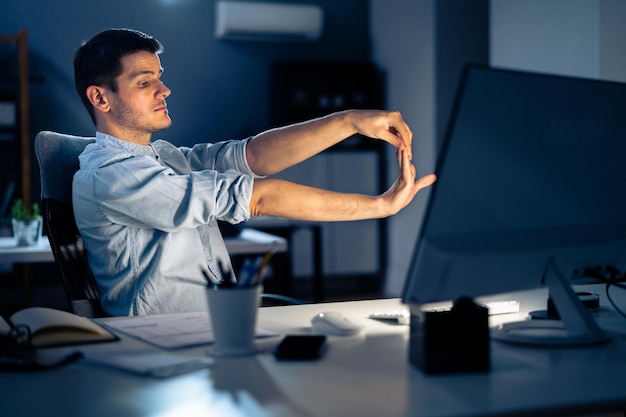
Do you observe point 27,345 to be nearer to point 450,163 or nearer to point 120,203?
point 120,203

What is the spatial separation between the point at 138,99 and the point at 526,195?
1094 millimetres

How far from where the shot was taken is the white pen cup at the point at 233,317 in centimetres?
109

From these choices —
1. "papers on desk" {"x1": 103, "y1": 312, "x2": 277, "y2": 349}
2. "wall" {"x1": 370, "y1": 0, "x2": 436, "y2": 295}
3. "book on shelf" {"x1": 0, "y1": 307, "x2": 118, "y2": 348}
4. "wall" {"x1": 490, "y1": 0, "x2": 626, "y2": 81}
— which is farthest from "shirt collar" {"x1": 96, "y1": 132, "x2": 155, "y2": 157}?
"wall" {"x1": 370, "y1": 0, "x2": 436, "y2": 295}

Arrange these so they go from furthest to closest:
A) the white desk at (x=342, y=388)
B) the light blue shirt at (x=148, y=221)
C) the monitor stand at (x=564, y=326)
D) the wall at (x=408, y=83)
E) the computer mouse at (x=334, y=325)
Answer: the wall at (x=408, y=83)
the light blue shirt at (x=148, y=221)
the computer mouse at (x=334, y=325)
the monitor stand at (x=564, y=326)
the white desk at (x=342, y=388)

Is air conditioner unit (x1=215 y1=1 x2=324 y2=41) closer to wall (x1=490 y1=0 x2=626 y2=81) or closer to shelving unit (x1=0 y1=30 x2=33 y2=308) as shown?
shelving unit (x1=0 y1=30 x2=33 y2=308)

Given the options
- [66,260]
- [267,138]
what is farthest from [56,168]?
[267,138]

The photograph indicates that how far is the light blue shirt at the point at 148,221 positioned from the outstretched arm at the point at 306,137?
0.97 ft

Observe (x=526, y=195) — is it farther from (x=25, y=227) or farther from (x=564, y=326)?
(x=25, y=227)

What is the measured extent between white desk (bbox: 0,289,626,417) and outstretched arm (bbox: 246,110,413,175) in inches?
28.0

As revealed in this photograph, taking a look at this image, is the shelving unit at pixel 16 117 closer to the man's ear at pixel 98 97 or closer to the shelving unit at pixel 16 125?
the shelving unit at pixel 16 125

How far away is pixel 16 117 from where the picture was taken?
5.17 m

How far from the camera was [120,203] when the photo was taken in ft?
5.38

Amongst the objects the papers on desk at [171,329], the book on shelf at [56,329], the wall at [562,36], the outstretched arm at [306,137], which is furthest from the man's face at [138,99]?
Result: the wall at [562,36]

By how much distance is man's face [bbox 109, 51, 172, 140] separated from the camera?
73.9 inches
